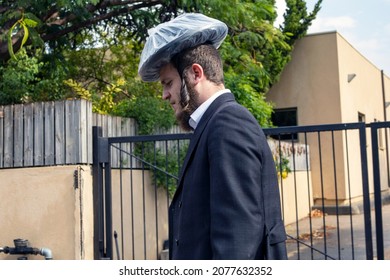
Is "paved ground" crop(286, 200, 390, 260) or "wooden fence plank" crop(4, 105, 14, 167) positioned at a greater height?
"wooden fence plank" crop(4, 105, 14, 167)

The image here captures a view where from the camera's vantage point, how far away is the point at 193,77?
76.0 inches

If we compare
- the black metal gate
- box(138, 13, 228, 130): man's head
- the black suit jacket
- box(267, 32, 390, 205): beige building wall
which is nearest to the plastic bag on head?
box(138, 13, 228, 130): man's head

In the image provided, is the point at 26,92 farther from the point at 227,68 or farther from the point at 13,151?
the point at 227,68

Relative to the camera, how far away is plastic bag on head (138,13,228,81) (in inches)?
77.1

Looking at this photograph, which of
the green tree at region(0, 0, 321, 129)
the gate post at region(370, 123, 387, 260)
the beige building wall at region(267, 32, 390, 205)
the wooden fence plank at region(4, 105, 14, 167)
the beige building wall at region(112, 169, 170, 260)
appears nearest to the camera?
the gate post at region(370, 123, 387, 260)

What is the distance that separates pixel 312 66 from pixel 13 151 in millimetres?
9912

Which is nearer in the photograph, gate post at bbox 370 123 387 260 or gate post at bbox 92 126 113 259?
gate post at bbox 370 123 387 260

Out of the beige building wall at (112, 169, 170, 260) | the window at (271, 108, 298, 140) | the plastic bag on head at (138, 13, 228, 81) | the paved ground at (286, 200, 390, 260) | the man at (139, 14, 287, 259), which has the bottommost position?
the paved ground at (286, 200, 390, 260)

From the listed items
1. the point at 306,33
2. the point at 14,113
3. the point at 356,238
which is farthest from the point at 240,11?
the point at 306,33

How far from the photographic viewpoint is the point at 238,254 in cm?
168

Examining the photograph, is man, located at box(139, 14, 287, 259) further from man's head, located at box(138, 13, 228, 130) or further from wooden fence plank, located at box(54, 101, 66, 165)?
wooden fence plank, located at box(54, 101, 66, 165)

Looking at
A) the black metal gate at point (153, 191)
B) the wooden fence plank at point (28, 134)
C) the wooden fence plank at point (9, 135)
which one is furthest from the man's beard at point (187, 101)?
the wooden fence plank at point (9, 135)

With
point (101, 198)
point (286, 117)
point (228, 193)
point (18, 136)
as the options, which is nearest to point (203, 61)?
point (228, 193)

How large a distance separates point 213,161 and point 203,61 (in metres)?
0.39
